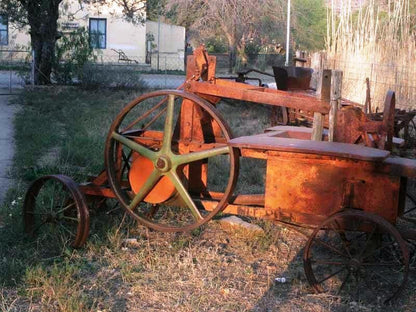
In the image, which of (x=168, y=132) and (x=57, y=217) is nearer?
(x=168, y=132)

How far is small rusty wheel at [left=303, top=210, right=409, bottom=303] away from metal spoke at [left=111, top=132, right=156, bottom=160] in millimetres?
1460

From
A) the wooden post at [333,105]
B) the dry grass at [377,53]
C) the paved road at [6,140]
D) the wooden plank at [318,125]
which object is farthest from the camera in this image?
the dry grass at [377,53]

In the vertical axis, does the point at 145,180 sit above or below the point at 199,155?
below

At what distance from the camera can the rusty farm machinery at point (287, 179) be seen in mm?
4293

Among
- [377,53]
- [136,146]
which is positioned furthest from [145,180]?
[377,53]

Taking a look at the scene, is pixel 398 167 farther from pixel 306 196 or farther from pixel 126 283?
pixel 126 283

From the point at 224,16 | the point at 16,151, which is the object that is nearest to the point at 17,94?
the point at 16,151

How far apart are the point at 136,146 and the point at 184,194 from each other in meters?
0.59

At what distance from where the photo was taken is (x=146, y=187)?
504 centimetres

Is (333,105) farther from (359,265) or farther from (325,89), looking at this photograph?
(359,265)

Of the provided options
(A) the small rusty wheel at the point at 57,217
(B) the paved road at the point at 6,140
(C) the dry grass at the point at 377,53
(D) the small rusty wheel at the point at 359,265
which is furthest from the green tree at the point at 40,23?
(D) the small rusty wheel at the point at 359,265

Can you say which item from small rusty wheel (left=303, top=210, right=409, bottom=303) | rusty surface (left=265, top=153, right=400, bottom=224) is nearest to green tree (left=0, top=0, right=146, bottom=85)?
rusty surface (left=265, top=153, right=400, bottom=224)

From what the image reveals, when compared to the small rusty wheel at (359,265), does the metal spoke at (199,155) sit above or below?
above

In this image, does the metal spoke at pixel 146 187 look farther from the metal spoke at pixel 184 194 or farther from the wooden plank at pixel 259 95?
the wooden plank at pixel 259 95
